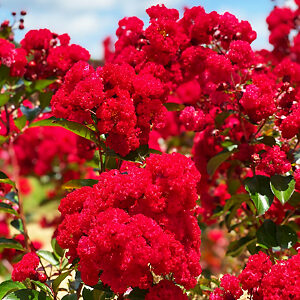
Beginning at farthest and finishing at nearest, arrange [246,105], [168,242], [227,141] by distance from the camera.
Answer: [227,141], [246,105], [168,242]

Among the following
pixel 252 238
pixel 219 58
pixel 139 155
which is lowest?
pixel 252 238

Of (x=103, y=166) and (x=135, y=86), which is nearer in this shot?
(x=135, y=86)

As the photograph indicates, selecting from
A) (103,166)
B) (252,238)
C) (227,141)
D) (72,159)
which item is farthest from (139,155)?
(72,159)

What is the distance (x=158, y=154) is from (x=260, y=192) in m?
0.51

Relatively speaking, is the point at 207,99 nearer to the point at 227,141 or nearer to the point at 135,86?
the point at 227,141

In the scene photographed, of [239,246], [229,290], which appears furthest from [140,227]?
[239,246]

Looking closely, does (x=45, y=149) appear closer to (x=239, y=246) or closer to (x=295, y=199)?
(x=239, y=246)

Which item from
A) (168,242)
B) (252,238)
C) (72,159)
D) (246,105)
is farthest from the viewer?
(72,159)

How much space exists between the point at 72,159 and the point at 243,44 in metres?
2.85

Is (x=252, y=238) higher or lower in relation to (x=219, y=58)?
lower

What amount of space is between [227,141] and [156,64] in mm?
432

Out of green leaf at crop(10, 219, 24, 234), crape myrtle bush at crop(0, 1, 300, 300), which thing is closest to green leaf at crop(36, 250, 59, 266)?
crape myrtle bush at crop(0, 1, 300, 300)

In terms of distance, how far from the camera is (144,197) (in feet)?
3.36

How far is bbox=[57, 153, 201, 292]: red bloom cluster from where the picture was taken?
918 millimetres
